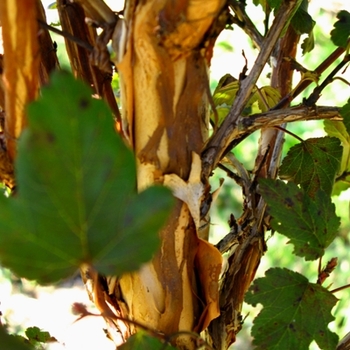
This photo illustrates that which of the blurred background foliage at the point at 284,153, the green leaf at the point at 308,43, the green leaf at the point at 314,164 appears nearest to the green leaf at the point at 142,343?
the green leaf at the point at 314,164

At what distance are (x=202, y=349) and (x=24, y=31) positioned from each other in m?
0.23

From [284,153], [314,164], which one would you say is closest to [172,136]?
[314,164]

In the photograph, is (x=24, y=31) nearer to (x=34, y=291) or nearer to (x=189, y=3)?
(x=189, y=3)

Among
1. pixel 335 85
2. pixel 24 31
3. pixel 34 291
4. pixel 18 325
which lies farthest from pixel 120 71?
pixel 335 85

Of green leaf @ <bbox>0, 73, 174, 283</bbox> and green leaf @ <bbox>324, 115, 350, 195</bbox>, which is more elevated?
green leaf @ <bbox>324, 115, 350, 195</bbox>

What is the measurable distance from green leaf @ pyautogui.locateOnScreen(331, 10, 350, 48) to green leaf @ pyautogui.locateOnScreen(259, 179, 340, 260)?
0.12 m

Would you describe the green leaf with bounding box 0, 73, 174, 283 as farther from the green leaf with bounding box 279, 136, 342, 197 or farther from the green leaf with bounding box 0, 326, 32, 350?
the green leaf with bounding box 279, 136, 342, 197

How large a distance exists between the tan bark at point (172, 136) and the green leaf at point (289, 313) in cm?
Answer: 3

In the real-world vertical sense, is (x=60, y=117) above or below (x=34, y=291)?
below

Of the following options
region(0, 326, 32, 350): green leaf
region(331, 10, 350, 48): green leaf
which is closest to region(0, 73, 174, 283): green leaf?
region(0, 326, 32, 350): green leaf

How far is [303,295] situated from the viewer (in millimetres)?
365

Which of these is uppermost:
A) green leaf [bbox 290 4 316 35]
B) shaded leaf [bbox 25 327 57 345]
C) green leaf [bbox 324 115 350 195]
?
green leaf [bbox 290 4 316 35]

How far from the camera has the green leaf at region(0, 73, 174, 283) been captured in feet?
0.72

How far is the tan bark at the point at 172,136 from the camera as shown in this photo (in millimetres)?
312
